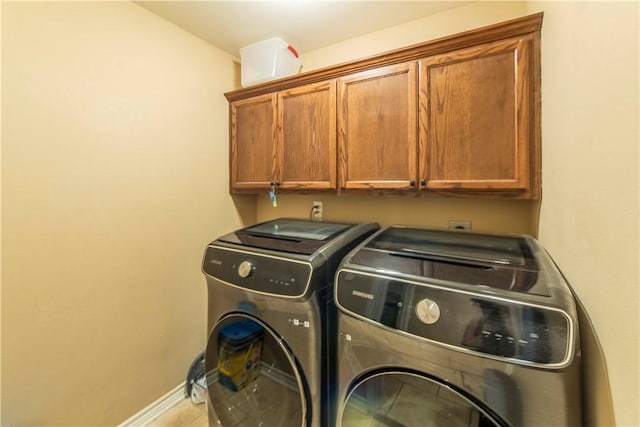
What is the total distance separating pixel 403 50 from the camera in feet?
4.46

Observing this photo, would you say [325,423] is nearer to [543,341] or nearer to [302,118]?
[543,341]

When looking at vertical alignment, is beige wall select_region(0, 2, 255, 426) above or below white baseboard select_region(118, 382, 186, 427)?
above

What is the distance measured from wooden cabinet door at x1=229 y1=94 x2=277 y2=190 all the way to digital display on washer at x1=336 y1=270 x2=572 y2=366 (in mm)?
1192

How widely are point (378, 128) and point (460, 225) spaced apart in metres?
0.73

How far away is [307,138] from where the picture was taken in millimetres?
1662

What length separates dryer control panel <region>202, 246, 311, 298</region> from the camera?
104 cm

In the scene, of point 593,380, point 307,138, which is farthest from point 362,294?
point 307,138

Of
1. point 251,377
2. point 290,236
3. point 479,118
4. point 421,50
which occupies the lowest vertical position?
point 251,377

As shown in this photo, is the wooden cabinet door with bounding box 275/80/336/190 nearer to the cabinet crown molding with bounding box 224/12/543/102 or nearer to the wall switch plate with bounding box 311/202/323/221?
the cabinet crown molding with bounding box 224/12/543/102

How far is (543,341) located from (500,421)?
0.24 metres

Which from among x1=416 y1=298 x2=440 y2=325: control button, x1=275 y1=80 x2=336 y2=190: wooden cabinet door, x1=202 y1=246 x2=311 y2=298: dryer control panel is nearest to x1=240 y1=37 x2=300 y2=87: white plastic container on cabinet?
x1=275 y1=80 x2=336 y2=190: wooden cabinet door

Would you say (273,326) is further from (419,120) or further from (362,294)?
(419,120)

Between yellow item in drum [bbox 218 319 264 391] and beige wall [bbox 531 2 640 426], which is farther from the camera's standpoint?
yellow item in drum [bbox 218 319 264 391]

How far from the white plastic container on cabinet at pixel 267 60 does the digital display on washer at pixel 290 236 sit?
3.28ft
